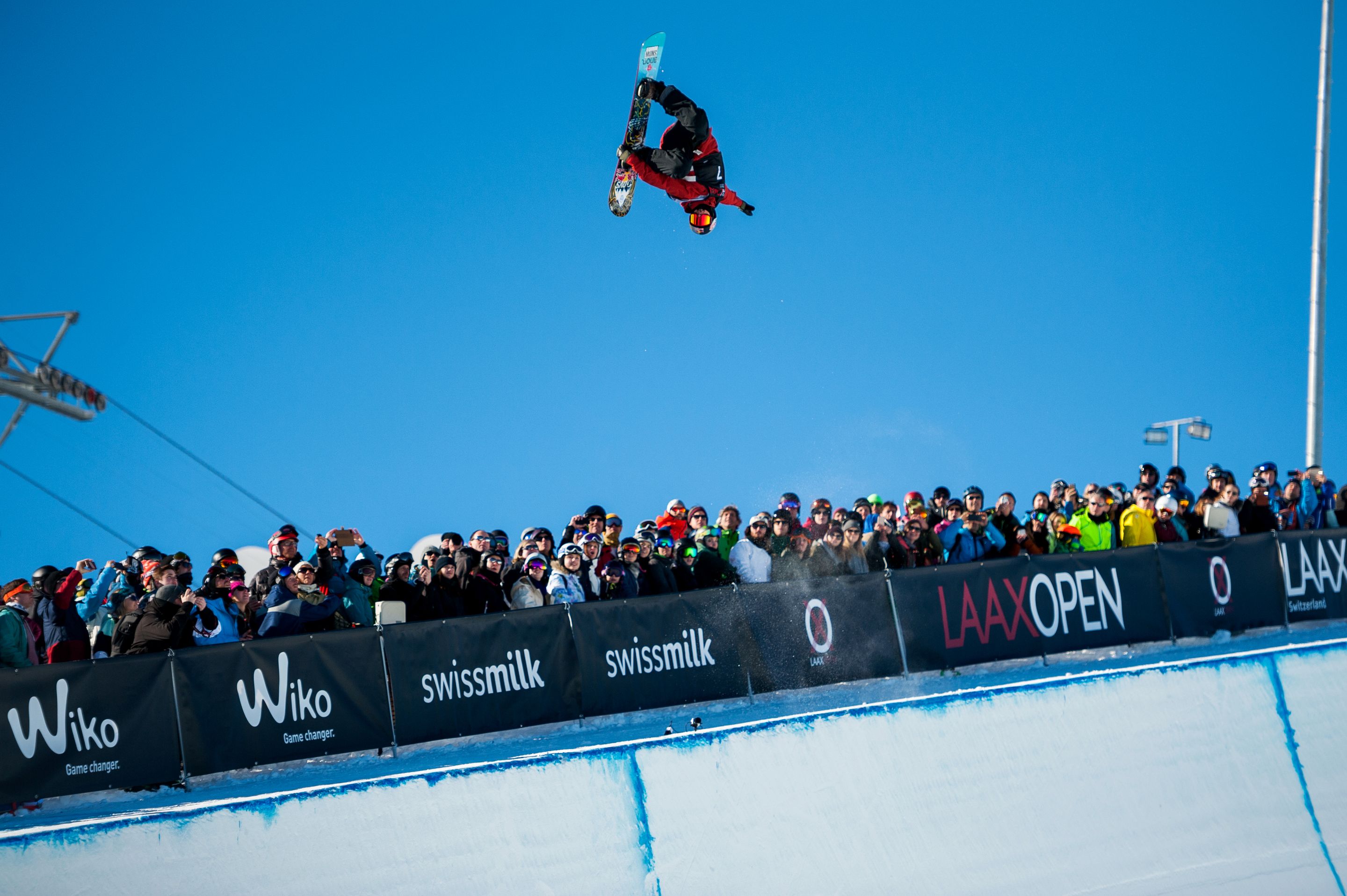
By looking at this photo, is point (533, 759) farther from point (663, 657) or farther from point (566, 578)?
point (566, 578)

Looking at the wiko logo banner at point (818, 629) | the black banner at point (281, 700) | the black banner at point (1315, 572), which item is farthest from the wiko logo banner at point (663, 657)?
the black banner at point (1315, 572)

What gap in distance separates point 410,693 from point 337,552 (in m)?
1.83

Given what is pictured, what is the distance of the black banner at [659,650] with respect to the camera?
32.7ft

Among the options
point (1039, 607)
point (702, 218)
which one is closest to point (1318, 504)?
point (1039, 607)

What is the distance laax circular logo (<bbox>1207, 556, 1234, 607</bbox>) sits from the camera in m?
12.7

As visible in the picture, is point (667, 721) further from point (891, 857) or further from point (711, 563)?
point (891, 857)

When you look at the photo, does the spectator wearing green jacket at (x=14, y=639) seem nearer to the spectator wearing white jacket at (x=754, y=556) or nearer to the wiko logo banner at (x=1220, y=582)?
the spectator wearing white jacket at (x=754, y=556)

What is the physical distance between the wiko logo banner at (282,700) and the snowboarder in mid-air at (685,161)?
547 centimetres

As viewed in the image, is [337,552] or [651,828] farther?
[337,552]

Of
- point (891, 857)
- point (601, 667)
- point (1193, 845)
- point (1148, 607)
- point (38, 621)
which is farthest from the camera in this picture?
point (1148, 607)

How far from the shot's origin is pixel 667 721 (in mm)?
10102

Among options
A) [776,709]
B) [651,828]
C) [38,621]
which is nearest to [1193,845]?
[651,828]

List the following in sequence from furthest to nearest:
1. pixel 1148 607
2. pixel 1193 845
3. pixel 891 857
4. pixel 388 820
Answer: pixel 1148 607, pixel 1193 845, pixel 891 857, pixel 388 820

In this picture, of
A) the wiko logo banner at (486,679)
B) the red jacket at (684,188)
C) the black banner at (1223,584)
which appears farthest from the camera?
the black banner at (1223,584)
